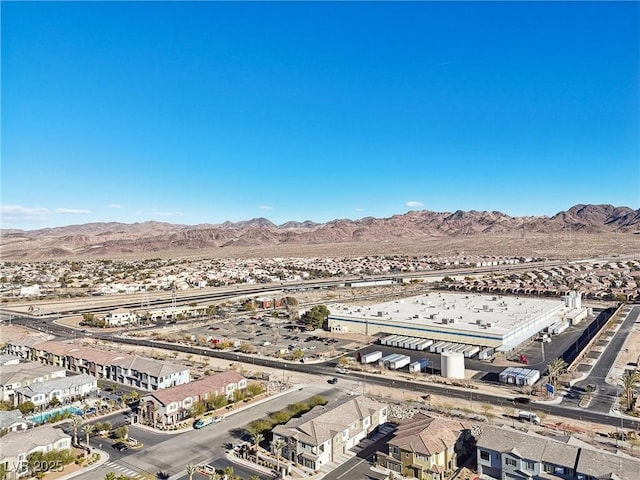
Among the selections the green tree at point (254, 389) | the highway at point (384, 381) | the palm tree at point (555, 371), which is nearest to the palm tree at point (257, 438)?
the green tree at point (254, 389)

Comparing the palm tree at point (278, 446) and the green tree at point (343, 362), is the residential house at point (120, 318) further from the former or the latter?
the palm tree at point (278, 446)

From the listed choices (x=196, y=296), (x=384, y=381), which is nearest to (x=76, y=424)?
(x=384, y=381)

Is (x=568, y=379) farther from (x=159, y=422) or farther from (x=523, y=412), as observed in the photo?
(x=159, y=422)

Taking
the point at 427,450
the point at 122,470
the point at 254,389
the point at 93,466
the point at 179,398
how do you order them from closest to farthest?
1. the point at 427,450
2. the point at 122,470
3. the point at 93,466
4. the point at 179,398
5. the point at 254,389

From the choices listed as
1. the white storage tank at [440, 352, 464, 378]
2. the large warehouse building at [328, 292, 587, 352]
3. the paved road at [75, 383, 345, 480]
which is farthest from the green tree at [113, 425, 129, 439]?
the large warehouse building at [328, 292, 587, 352]

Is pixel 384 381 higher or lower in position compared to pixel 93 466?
lower

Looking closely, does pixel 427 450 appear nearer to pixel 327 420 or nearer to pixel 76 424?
pixel 327 420

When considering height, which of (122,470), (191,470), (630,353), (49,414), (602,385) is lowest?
(602,385)

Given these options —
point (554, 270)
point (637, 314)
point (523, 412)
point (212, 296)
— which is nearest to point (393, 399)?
point (523, 412)
